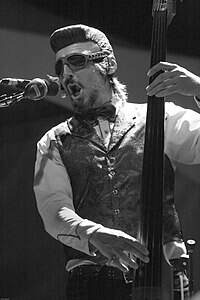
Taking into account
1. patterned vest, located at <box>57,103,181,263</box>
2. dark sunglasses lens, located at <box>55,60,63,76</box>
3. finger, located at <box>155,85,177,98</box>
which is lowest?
patterned vest, located at <box>57,103,181,263</box>

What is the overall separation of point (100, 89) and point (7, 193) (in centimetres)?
40

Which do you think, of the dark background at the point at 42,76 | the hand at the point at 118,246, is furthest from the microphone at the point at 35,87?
the dark background at the point at 42,76

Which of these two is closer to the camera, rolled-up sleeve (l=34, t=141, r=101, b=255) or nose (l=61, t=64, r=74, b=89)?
rolled-up sleeve (l=34, t=141, r=101, b=255)

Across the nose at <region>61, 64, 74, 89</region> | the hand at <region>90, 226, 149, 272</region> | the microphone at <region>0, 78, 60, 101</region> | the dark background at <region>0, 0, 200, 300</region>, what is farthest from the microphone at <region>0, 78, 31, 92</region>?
the dark background at <region>0, 0, 200, 300</region>

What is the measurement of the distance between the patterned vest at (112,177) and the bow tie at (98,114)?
3 cm

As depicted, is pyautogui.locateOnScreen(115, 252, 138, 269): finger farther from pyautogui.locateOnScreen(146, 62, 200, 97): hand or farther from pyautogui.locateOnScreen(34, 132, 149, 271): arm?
pyautogui.locateOnScreen(146, 62, 200, 97): hand

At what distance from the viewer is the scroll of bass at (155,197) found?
43.7 inches

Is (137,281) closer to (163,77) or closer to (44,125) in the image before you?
(163,77)

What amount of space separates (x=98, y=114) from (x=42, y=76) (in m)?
0.36

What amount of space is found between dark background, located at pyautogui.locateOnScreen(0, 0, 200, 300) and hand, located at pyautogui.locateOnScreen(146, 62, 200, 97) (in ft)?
1.51

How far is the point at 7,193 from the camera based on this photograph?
167 centimetres

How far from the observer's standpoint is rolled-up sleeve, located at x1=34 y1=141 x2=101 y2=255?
1.23 metres

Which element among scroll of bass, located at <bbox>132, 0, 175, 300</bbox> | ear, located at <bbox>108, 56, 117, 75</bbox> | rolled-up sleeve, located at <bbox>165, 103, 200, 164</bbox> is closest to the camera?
scroll of bass, located at <bbox>132, 0, 175, 300</bbox>

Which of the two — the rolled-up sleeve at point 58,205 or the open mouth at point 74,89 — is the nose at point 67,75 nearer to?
the open mouth at point 74,89
